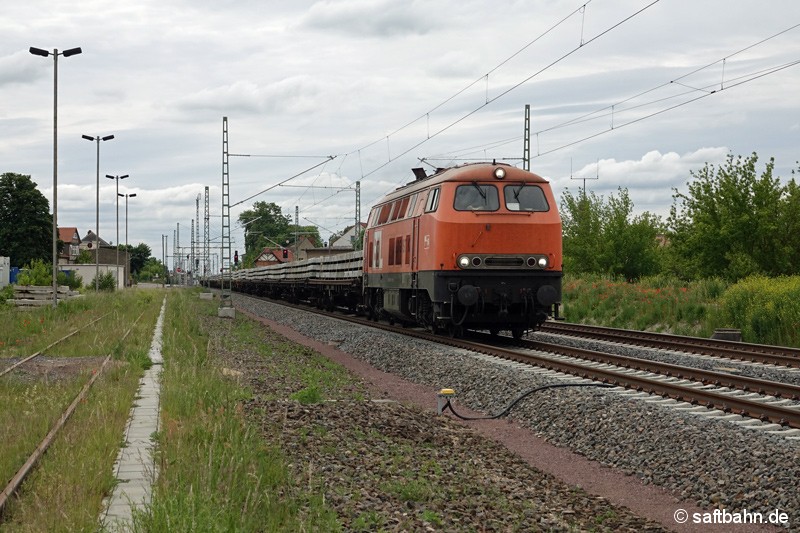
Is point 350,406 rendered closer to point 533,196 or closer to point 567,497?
point 567,497

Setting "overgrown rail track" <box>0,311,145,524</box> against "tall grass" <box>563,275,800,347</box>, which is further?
"tall grass" <box>563,275,800,347</box>

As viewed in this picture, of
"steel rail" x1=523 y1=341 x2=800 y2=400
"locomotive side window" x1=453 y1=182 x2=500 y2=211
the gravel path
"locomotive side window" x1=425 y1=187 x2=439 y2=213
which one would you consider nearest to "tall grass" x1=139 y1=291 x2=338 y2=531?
the gravel path

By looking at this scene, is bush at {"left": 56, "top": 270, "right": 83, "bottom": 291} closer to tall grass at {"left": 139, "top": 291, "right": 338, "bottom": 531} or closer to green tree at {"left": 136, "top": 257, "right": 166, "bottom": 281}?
tall grass at {"left": 139, "top": 291, "right": 338, "bottom": 531}

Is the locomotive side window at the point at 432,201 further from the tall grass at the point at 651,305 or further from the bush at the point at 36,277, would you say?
the bush at the point at 36,277

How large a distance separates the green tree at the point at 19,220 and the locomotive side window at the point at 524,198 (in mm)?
75293

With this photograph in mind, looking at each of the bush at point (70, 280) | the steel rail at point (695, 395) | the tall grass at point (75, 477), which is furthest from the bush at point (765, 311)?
the bush at point (70, 280)

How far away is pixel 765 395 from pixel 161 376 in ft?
28.2

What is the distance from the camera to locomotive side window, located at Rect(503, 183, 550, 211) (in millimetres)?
17938

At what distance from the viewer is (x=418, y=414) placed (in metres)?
10.8

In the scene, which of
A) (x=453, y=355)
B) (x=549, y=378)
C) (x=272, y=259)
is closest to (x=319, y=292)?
(x=453, y=355)

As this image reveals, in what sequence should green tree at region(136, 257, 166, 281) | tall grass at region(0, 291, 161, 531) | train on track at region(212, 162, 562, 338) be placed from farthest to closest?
green tree at region(136, 257, 166, 281)
train on track at region(212, 162, 562, 338)
tall grass at region(0, 291, 161, 531)

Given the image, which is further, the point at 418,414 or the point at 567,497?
the point at 418,414

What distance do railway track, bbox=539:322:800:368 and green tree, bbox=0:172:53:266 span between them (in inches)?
2878

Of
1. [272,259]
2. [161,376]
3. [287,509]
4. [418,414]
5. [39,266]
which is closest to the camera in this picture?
[287,509]
